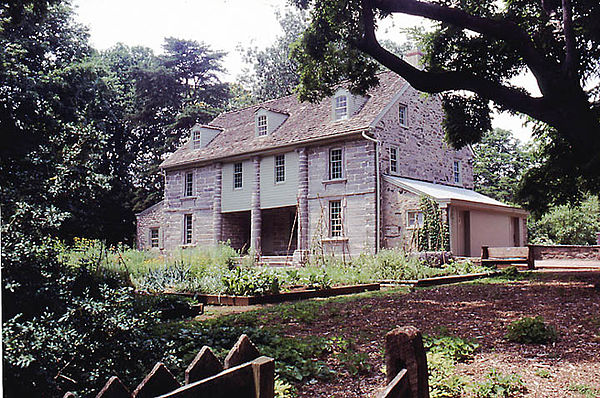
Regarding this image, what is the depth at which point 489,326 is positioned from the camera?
6602mm

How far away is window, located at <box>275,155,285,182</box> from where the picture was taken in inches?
938

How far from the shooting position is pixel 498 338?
19.2 feet

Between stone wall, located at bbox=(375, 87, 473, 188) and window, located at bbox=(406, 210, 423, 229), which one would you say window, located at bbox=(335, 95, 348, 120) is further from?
window, located at bbox=(406, 210, 423, 229)

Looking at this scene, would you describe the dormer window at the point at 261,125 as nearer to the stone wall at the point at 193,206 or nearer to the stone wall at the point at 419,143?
the stone wall at the point at 193,206

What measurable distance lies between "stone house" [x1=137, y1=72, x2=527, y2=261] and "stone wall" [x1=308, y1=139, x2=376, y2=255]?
1.8 inches

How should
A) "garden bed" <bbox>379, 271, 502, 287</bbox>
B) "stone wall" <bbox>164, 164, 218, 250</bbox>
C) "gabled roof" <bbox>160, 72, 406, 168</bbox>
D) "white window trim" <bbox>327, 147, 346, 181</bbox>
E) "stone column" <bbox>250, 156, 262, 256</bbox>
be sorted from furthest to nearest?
1. "stone wall" <bbox>164, 164, 218, 250</bbox>
2. "stone column" <bbox>250, 156, 262, 256</bbox>
3. "gabled roof" <bbox>160, 72, 406, 168</bbox>
4. "white window trim" <bbox>327, 147, 346, 181</bbox>
5. "garden bed" <bbox>379, 271, 502, 287</bbox>

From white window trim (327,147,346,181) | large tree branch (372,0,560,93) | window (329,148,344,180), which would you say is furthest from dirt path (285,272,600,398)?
window (329,148,344,180)

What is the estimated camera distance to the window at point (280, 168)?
23.8 m

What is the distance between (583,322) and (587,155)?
434 cm

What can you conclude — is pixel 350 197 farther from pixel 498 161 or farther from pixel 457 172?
pixel 498 161

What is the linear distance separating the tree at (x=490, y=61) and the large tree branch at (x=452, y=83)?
0.02 m

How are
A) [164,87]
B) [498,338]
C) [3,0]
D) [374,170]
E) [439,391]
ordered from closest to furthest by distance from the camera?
1. [439,391]
2. [498,338]
3. [3,0]
4. [374,170]
5. [164,87]

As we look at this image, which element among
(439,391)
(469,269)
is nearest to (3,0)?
(439,391)

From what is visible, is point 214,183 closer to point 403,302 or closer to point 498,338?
point 403,302
